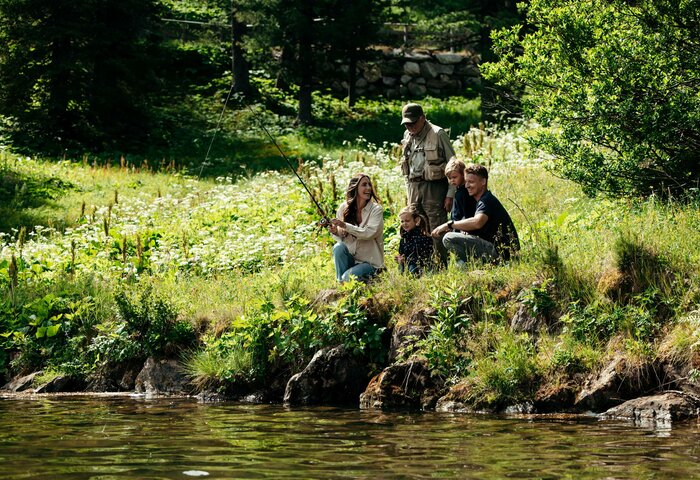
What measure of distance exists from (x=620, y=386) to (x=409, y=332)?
88.3 inches

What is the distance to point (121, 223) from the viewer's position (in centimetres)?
1680

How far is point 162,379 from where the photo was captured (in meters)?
11.0

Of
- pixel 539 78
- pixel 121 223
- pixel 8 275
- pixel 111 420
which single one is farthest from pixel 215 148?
pixel 111 420

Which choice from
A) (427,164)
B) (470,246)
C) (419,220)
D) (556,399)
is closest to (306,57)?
(427,164)

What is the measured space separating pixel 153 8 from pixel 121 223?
1522 centimetres

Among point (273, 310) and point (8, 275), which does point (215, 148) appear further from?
point (273, 310)

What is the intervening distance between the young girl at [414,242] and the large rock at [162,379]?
277 cm

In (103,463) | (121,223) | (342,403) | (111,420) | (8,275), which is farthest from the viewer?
(121,223)

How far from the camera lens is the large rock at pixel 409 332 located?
377 inches

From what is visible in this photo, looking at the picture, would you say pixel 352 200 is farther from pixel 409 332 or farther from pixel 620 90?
pixel 620 90

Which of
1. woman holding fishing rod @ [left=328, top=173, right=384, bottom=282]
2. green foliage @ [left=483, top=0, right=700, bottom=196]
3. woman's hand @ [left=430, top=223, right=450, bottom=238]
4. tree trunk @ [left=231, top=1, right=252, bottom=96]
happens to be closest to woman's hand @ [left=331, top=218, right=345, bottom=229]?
woman holding fishing rod @ [left=328, top=173, right=384, bottom=282]

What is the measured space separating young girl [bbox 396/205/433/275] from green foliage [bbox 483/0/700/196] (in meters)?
1.61

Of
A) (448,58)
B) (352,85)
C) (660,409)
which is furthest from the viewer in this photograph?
(448,58)

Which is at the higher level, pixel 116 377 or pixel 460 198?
pixel 460 198
